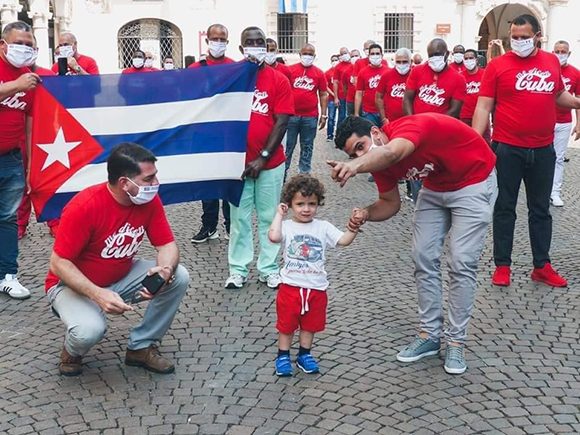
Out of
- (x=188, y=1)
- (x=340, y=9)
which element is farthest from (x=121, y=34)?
(x=340, y=9)

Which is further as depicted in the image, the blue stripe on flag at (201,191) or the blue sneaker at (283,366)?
the blue stripe on flag at (201,191)

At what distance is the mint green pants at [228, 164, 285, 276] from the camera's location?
6.72m

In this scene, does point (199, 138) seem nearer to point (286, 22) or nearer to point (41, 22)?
point (41, 22)

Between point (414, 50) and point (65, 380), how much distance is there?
29.2 meters

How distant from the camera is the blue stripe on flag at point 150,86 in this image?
6.26 m

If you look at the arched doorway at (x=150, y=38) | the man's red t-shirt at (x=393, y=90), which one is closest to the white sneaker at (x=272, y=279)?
the man's red t-shirt at (x=393, y=90)

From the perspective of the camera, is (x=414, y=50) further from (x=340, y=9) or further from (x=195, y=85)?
(x=195, y=85)

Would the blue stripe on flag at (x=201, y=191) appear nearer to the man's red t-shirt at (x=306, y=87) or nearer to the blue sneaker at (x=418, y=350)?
the blue sneaker at (x=418, y=350)

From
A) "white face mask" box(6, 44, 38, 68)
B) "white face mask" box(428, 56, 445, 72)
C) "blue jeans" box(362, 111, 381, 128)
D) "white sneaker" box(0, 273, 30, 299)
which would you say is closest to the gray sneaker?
"white sneaker" box(0, 273, 30, 299)

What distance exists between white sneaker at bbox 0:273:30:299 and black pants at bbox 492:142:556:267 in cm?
392

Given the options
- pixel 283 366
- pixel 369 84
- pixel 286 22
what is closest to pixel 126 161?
pixel 283 366

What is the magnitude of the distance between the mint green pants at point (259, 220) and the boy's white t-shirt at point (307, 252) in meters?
1.75

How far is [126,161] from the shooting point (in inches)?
184

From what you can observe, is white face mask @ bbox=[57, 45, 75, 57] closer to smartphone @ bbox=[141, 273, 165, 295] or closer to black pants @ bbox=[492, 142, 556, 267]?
black pants @ bbox=[492, 142, 556, 267]
